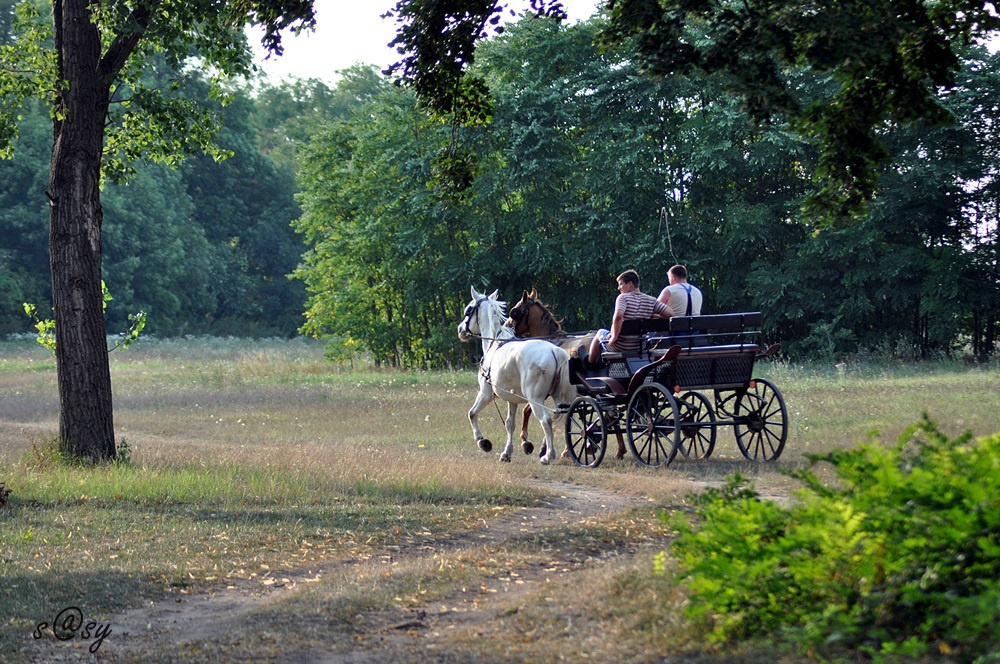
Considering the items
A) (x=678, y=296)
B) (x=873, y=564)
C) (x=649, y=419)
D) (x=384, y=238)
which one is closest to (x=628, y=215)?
(x=384, y=238)

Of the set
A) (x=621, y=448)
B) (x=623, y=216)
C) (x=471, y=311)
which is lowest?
(x=621, y=448)

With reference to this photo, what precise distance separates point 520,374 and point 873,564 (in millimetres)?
11028

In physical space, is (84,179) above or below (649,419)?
above

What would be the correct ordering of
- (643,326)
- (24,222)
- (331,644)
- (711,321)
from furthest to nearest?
(24,222) < (643,326) < (711,321) < (331,644)

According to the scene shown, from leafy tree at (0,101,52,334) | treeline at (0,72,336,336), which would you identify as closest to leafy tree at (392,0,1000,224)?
treeline at (0,72,336,336)

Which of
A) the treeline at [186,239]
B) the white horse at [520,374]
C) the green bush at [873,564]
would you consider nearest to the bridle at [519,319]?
the white horse at [520,374]

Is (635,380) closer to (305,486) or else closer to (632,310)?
(632,310)

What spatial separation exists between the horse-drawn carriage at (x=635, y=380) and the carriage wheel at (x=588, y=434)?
0.02m

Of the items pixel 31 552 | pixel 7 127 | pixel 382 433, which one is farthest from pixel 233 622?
pixel 382 433

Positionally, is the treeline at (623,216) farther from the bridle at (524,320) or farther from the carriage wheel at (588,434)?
the carriage wheel at (588,434)

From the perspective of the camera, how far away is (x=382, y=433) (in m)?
20.4

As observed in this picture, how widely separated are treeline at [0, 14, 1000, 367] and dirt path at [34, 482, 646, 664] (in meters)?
23.3

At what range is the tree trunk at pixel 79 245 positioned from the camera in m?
14.3

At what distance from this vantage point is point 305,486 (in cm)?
1255
